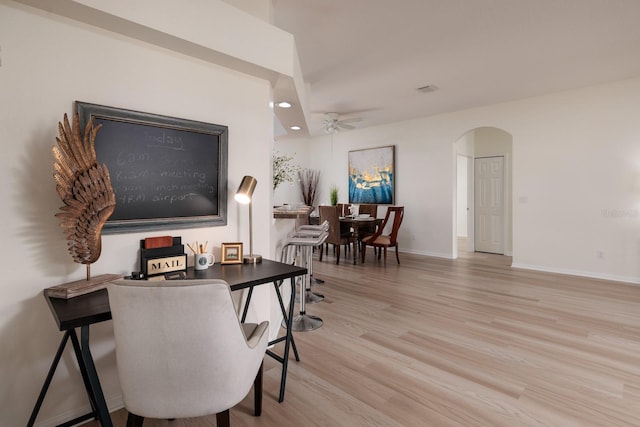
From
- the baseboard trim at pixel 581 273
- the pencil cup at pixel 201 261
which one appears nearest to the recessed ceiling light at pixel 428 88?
the baseboard trim at pixel 581 273

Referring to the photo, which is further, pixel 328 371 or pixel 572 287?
Answer: pixel 572 287

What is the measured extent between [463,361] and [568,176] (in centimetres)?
386

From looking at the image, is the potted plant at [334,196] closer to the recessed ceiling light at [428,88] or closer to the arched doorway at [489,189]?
the arched doorway at [489,189]

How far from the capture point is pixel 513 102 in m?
5.21

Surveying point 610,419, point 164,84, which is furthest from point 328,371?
point 164,84

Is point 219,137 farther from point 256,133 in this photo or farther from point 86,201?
point 86,201

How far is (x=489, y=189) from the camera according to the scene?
6.70 metres

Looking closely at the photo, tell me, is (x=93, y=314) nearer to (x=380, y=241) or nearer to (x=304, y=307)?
(x=304, y=307)

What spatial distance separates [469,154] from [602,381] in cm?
550

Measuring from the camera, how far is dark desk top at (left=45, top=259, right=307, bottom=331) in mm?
1297

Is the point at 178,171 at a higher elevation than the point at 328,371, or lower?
higher

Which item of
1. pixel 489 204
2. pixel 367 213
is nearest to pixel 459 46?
pixel 367 213

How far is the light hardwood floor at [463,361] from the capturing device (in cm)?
182

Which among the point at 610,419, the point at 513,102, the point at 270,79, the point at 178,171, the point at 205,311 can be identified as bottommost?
the point at 610,419
